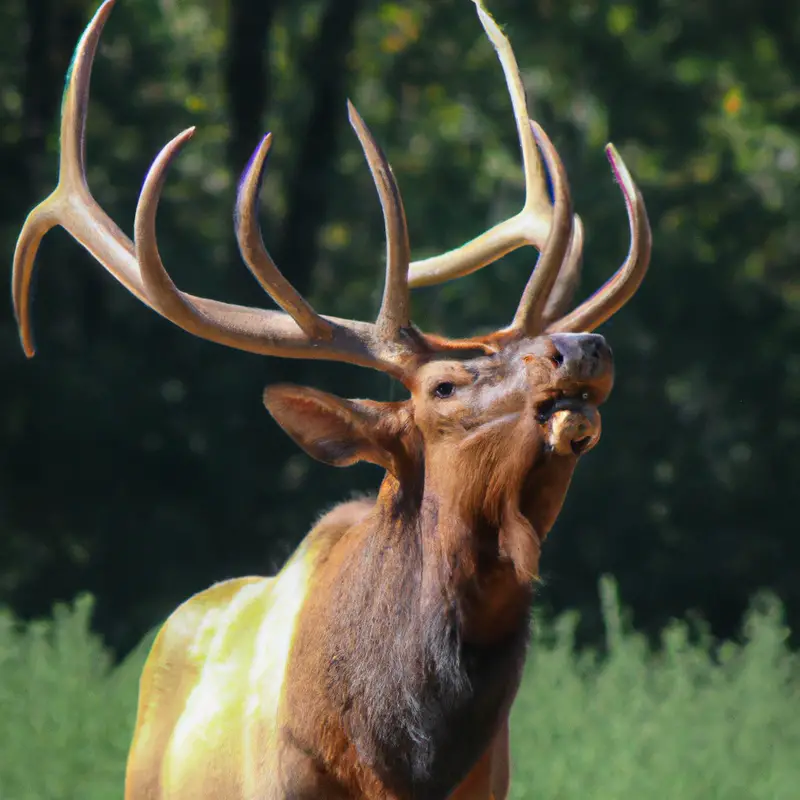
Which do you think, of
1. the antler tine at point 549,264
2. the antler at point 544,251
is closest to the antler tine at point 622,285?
the antler at point 544,251

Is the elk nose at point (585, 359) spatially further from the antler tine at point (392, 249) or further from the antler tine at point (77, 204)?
the antler tine at point (77, 204)

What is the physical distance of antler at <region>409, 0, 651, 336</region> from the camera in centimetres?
371

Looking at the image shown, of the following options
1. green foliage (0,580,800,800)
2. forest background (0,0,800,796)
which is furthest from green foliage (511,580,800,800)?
forest background (0,0,800,796)

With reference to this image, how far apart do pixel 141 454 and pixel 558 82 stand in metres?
4.89

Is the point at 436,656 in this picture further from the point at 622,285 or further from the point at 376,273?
the point at 376,273

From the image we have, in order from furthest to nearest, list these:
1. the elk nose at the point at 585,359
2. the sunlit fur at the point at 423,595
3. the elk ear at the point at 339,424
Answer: the elk ear at the point at 339,424 < the sunlit fur at the point at 423,595 < the elk nose at the point at 585,359

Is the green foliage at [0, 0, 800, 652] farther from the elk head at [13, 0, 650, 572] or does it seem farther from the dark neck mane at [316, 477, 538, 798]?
the dark neck mane at [316, 477, 538, 798]

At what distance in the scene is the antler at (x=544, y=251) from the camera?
3713 millimetres

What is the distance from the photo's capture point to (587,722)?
6.94 metres

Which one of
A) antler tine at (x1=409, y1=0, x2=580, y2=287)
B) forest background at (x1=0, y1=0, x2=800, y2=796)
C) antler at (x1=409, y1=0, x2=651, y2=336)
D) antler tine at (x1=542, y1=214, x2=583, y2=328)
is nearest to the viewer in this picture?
antler at (x1=409, y1=0, x2=651, y2=336)

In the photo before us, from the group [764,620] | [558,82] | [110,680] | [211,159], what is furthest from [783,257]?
[110,680]

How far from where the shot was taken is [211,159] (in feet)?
46.5

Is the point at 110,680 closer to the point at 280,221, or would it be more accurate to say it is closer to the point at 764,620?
the point at 764,620

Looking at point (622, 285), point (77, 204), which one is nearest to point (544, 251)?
point (622, 285)
